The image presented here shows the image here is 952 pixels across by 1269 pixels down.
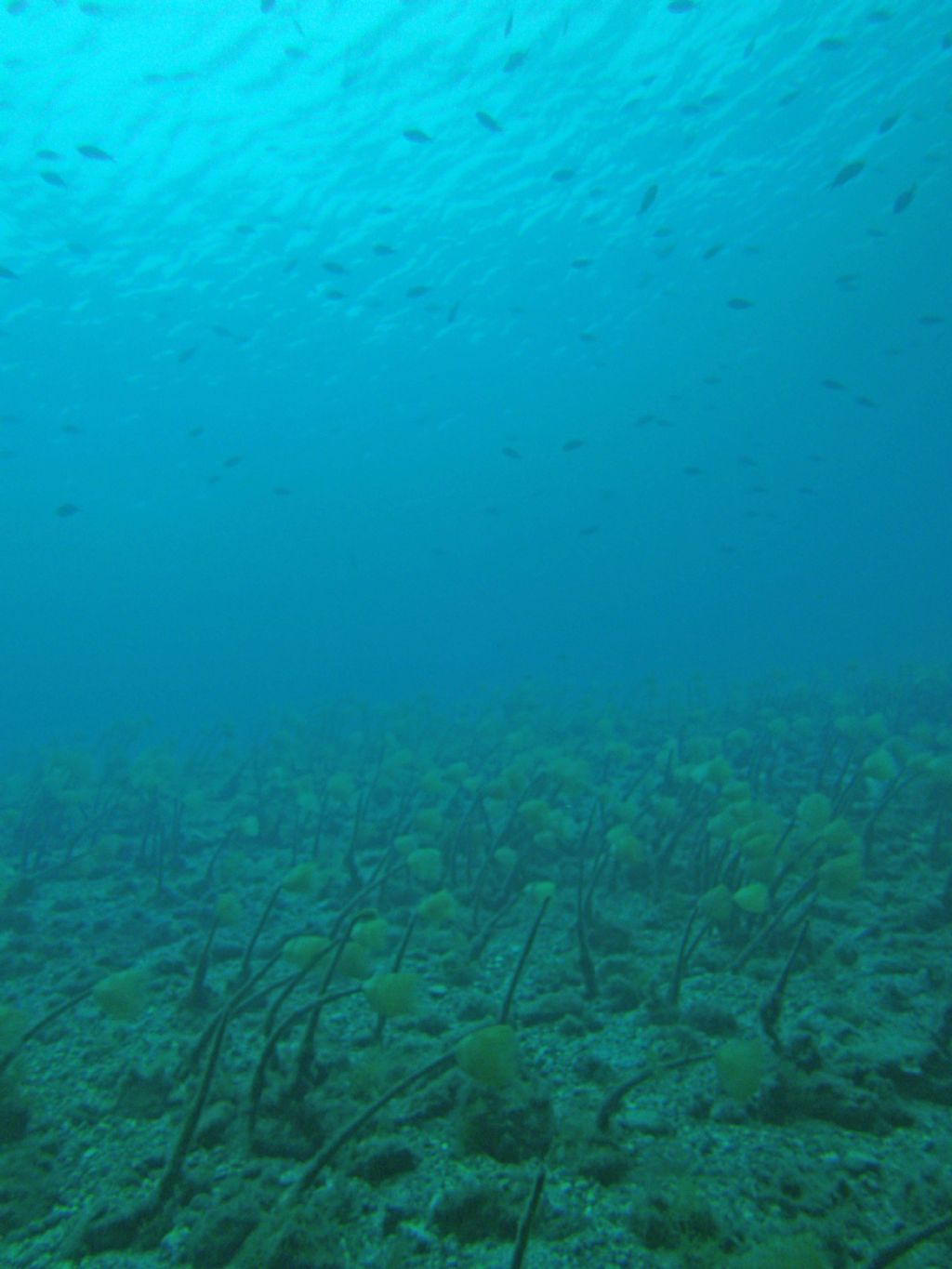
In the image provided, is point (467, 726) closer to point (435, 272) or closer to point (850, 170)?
point (850, 170)

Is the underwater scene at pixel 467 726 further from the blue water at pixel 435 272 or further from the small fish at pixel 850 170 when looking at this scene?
the small fish at pixel 850 170

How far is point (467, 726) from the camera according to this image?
14922mm

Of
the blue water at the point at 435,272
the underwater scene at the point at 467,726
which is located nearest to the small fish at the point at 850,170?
the blue water at the point at 435,272

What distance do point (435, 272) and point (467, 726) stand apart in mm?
25014

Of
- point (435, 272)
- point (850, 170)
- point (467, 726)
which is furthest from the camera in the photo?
point (435, 272)

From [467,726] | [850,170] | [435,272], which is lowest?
[467,726]

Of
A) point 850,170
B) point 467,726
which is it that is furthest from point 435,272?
point 467,726

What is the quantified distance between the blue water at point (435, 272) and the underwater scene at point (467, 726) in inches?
9.2

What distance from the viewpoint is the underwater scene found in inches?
102

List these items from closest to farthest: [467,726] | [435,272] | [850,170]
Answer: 1. [850,170]
2. [467,726]
3. [435,272]

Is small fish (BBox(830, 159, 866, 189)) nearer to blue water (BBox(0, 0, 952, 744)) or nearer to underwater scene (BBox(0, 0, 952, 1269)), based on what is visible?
blue water (BBox(0, 0, 952, 744))

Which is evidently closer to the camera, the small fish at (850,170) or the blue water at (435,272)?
the small fish at (850,170)

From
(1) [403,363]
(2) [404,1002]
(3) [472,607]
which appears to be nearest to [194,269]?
(1) [403,363]

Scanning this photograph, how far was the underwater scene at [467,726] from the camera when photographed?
2.59m
